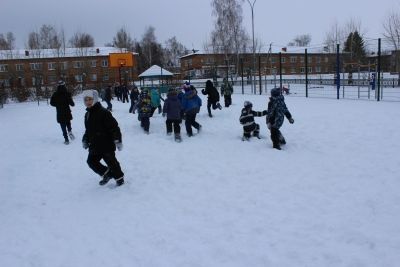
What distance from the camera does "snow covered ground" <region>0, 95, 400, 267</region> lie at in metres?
4.45

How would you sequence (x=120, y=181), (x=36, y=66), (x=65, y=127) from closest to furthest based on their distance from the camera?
(x=120, y=181), (x=65, y=127), (x=36, y=66)

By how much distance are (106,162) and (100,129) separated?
0.61 meters

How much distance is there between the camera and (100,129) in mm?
6496

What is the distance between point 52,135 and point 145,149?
4.64 meters

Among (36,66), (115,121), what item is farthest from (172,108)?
(36,66)

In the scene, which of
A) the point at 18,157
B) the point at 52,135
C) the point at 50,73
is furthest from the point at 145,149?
the point at 50,73

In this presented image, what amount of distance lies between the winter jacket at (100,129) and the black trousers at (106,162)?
0.31ft

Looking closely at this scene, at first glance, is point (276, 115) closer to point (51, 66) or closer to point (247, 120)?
point (247, 120)

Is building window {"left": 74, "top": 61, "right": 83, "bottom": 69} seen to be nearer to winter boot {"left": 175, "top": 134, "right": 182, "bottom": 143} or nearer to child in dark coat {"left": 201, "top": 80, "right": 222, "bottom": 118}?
child in dark coat {"left": 201, "top": 80, "right": 222, "bottom": 118}

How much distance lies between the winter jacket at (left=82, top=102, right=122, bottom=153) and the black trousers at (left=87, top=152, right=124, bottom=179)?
9 centimetres

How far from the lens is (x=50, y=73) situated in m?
67.6

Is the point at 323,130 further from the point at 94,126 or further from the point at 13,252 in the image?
the point at 13,252

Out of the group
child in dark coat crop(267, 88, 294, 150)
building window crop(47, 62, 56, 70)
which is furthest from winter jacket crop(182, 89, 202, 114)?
building window crop(47, 62, 56, 70)

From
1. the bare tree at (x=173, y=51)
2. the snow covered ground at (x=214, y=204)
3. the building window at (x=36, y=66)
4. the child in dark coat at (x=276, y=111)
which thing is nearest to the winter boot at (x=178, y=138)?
the snow covered ground at (x=214, y=204)
